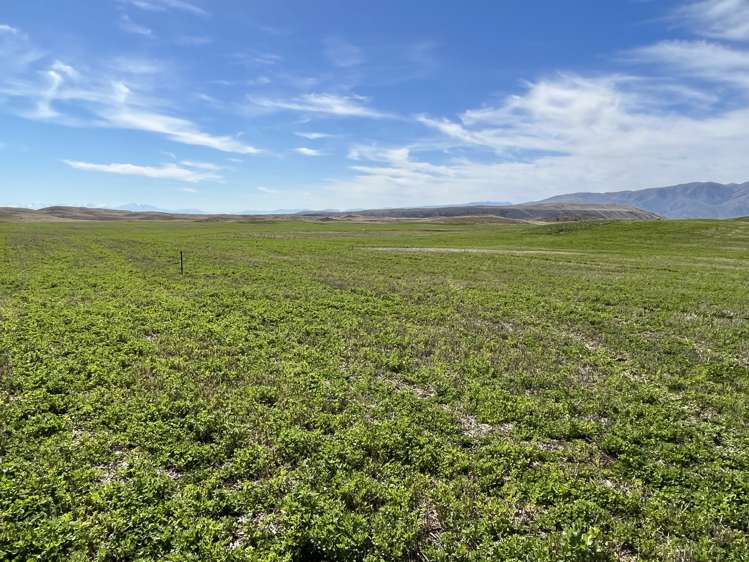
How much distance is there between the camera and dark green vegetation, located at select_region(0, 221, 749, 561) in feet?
22.7

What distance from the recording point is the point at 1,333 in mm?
16578

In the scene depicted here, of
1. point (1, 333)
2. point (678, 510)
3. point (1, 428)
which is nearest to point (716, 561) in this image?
point (678, 510)

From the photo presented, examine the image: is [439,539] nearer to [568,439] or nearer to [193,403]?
[568,439]

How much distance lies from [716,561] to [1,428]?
1396 cm

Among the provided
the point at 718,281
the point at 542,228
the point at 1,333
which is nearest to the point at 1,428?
the point at 1,333

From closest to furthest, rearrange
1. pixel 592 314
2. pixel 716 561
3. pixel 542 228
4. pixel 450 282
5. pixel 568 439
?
1. pixel 716 561
2. pixel 568 439
3. pixel 592 314
4. pixel 450 282
5. pixel 542 228

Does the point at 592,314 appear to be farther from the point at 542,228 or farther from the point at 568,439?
the point at 542,228

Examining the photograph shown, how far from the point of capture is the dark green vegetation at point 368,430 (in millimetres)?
6914

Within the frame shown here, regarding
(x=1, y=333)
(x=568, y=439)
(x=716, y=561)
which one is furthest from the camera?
(x=1, y=333)

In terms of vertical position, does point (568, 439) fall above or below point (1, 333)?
below

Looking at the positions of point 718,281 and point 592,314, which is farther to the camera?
point 718,281

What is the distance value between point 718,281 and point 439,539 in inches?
1417

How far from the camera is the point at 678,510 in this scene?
766 centimetres

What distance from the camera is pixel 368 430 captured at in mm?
10227
